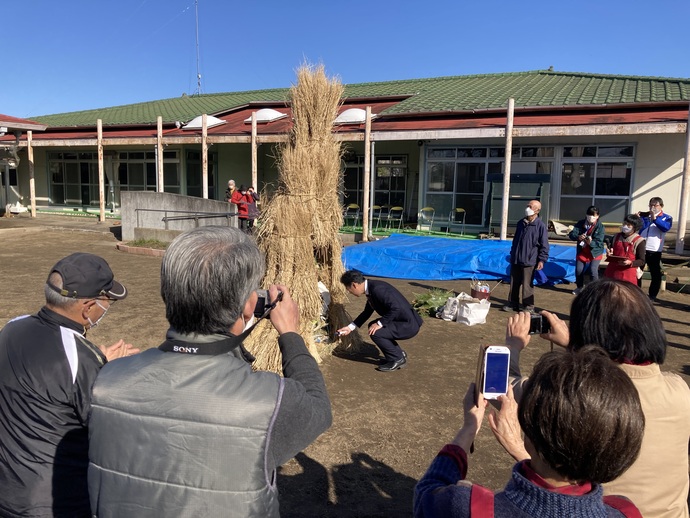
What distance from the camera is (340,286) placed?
570 cm

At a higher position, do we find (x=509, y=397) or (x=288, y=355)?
(x=288, y=355)

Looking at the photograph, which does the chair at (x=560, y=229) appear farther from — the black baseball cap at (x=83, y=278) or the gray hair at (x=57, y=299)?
the gray hair at (x=57, y=299)

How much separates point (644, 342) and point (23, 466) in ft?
6.96

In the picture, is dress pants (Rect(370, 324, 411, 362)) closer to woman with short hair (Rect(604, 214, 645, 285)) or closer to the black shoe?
the black shoe

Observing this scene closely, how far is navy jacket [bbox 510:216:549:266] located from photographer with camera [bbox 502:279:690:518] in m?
6.03

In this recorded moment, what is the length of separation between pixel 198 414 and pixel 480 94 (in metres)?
17.0

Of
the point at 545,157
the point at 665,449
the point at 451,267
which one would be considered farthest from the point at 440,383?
the point at 545,157

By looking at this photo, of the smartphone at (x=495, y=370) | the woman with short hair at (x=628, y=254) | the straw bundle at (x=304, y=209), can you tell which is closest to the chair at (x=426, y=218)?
the woman with short hair at (x=628, y=254)

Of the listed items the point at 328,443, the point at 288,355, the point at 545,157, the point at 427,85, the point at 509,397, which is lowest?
the point at 328,443

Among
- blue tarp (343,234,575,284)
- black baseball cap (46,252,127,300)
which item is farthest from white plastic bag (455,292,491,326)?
black baseball cap (46,252,127,300)

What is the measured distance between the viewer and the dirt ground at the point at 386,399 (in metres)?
3.31

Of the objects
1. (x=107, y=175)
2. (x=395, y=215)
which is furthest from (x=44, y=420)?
(x=107, y=175)

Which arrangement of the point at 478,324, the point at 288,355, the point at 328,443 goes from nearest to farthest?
the point at 288,355, the point at 328,443, the point at 478,324

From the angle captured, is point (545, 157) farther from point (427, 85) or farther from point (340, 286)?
point (340, 286)
